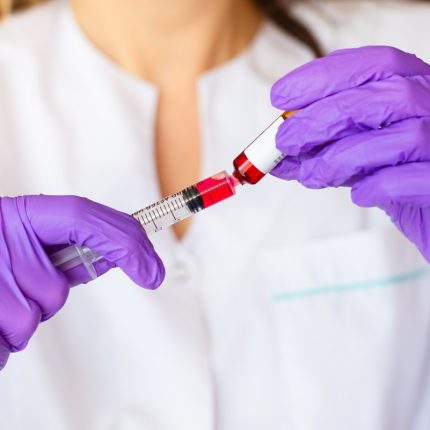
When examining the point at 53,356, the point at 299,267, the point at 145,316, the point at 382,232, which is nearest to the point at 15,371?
the point at 53,356

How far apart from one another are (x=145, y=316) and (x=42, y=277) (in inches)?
10.4

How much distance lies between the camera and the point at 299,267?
1.07 m

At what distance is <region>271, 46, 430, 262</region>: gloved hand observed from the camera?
0.78m

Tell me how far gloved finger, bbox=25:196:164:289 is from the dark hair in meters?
0.58

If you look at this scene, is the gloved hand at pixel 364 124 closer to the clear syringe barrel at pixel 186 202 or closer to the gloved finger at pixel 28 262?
the clear syringe barrel at pixel 186 202

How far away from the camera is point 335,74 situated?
2.62ft

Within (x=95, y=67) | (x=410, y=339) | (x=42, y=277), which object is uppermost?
(x=95, y=67)

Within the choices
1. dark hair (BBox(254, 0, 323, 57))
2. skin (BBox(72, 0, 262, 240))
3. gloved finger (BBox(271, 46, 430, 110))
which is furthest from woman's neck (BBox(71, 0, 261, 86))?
gloved finger (BBox(271, 46, 430, 110))

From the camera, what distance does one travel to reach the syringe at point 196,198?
80cm

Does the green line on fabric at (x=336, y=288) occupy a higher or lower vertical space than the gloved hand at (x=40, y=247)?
lower

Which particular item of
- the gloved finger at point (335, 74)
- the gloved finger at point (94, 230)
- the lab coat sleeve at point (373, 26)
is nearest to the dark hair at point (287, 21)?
the lab coat sleeve at point (373, 26)

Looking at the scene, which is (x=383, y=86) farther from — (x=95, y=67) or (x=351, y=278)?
(x=95, y=67)

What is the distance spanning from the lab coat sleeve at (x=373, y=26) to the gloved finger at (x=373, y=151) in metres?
0.47

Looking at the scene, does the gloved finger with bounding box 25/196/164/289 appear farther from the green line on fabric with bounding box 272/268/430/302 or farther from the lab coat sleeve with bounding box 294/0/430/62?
the lab coat sleeve with bounding box 294/0/430/62
